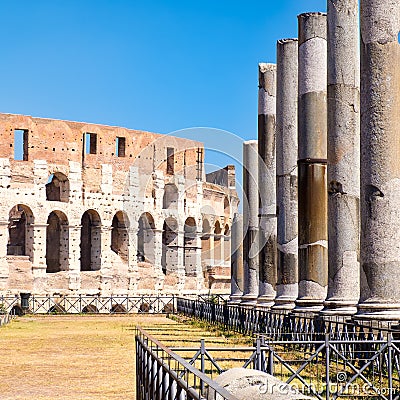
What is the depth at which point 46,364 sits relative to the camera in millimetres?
13008

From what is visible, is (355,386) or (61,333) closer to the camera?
(355,386)

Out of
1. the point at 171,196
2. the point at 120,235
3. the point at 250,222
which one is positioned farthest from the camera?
the point at 171,196

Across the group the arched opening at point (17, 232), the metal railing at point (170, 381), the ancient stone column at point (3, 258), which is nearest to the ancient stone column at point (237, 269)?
the ancient stone column at point (3, 258)

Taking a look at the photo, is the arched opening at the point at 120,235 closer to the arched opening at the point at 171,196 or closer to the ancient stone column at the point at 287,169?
the arched opening at the point at 171,196

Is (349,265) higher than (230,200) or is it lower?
lower

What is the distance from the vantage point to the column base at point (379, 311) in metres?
10.4

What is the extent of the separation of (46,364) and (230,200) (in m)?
34.4

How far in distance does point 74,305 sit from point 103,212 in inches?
220

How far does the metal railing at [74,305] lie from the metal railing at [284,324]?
5.53 meters

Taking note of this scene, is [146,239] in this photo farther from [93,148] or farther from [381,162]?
[381,162]

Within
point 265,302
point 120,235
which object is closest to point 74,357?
point 265,302

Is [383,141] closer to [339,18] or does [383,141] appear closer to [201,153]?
[339,18]

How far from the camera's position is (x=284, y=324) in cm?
1456

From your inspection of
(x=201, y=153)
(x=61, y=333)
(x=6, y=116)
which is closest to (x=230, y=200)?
(x=201, y=153)
